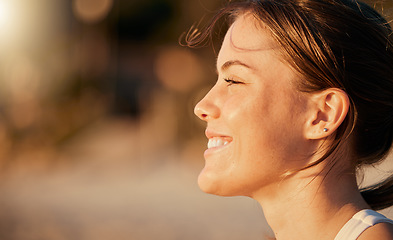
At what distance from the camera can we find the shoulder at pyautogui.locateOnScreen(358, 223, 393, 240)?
2.04m

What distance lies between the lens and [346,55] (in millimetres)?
2318

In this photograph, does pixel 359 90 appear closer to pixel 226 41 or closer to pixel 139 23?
pixel 226 41

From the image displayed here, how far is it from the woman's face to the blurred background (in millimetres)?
4427

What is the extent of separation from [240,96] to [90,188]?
9106mm

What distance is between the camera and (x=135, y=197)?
10.0m

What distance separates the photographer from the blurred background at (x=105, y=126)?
8359mm

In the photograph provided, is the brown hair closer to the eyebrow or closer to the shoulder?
the eyebrow

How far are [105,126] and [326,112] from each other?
15.2 metres

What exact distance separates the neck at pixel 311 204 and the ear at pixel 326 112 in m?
0.19

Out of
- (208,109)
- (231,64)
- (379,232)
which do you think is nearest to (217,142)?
(208,109)

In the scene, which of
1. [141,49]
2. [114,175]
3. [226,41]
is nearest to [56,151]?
[114,175]

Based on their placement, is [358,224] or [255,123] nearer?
[358,224]

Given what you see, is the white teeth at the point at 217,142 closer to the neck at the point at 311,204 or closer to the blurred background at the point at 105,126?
the neck at the point at 311,204

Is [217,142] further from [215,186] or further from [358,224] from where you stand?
[358,224]
